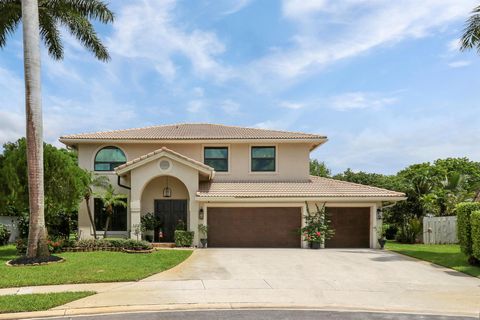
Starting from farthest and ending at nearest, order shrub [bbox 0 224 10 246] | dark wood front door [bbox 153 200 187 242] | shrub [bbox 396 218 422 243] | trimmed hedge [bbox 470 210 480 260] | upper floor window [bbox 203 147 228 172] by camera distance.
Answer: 1. shrub [bbox 396 218 422 243]
2. upper floor window [bbox 203 147 228 172]
3. dark wood front door [bbox 153 200 187 242]
4. shrub [bbox 0 224 10 246]
5. trimmed hedge [bbox 470 210 480 260]

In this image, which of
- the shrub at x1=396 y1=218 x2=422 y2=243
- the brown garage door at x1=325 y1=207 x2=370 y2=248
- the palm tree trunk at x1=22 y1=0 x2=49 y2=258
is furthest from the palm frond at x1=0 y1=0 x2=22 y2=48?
the shrub at x1=396 y1=218 x2=422 y2=243

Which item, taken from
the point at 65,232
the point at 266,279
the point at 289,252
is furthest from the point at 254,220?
the point at 65,232

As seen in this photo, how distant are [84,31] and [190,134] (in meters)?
7.75

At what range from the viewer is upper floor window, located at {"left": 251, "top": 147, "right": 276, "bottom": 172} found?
2298cm

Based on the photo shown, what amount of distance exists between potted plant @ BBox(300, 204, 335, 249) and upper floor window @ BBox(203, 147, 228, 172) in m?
5.47

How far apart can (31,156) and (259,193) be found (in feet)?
35.0

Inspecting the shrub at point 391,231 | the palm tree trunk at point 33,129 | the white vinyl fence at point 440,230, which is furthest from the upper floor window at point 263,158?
the shrub at point 391,231

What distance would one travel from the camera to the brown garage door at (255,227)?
69.3 ft

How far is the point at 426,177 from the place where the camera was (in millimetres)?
29797

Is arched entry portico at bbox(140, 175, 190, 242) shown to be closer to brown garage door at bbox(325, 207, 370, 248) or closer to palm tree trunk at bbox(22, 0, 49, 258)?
palm tree trunk at bbox(22, 0, 49, 258)

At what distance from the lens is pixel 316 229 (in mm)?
20375

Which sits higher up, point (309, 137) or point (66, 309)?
point (309, 137)

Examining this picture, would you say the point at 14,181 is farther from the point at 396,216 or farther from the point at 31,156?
the point at 396,216

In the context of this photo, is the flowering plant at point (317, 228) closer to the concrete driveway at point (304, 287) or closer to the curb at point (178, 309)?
the concrete driveway at point (304, 287)
